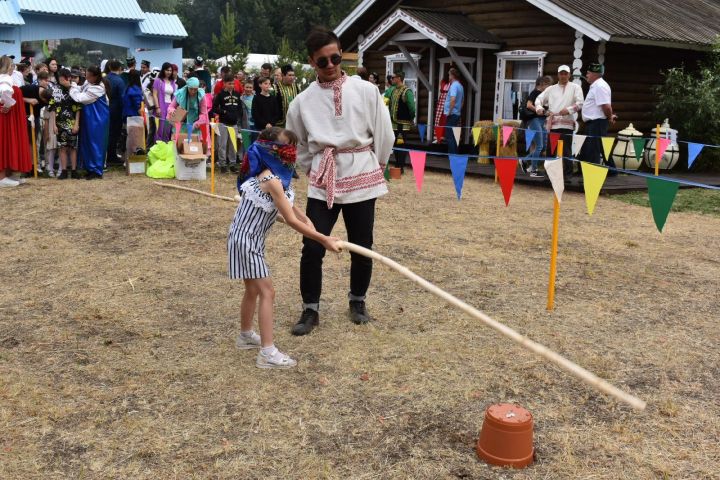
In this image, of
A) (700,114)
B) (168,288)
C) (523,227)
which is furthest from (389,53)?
(168,288)

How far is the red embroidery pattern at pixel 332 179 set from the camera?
446cm

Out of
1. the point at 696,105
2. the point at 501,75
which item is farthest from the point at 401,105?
A: the point at 696,105

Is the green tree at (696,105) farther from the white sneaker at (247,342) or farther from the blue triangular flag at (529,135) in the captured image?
the white sneaker at (247,342)

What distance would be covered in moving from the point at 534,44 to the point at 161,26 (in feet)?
58.8

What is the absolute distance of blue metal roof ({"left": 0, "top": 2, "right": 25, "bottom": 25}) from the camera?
78.4ft

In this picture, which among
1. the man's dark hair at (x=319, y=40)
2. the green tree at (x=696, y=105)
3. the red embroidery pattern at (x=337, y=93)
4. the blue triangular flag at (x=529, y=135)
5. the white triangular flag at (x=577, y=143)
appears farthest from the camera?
the green tree at (x=696, y=105)

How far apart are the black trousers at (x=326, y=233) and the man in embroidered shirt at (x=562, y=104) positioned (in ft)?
22.8

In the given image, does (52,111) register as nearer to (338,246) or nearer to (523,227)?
(523,227)

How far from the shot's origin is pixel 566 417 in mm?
3582

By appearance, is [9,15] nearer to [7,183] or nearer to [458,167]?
[7,183]

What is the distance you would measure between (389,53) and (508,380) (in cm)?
1547

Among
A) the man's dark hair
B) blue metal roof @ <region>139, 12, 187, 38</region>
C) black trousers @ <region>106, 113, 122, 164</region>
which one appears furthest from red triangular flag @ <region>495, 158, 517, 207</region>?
blue metal roof @ <region>139, 12, 187, 38</region>

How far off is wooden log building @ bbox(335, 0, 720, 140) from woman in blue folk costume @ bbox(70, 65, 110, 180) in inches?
275

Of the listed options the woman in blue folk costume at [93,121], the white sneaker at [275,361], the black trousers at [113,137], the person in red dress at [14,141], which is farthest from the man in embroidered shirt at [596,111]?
the person in red dress at [14,141]
